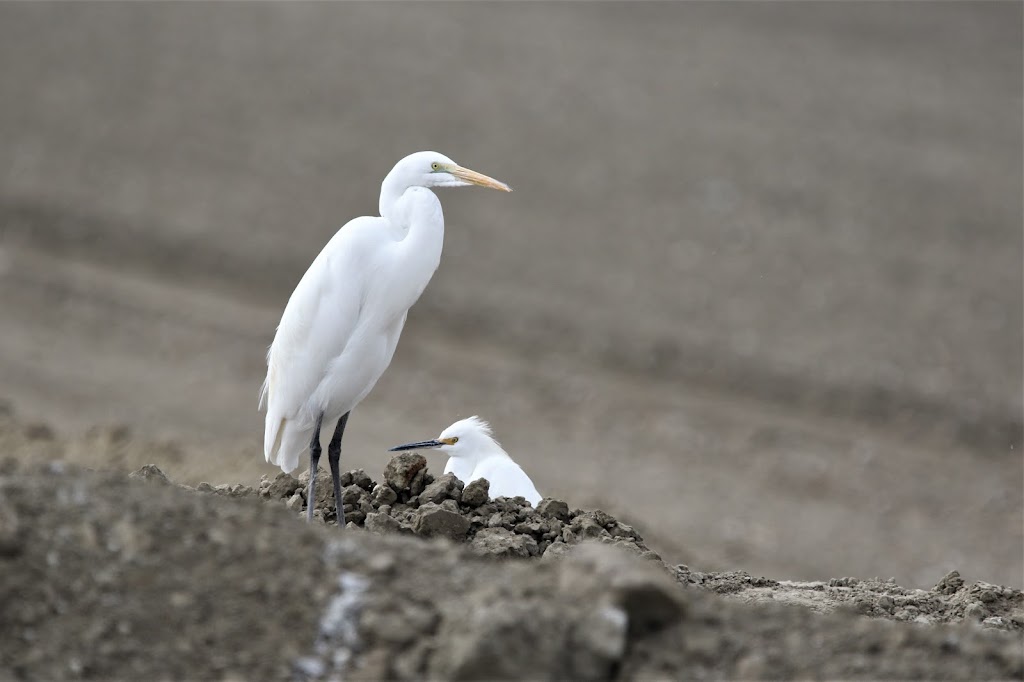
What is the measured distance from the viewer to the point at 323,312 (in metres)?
7.43

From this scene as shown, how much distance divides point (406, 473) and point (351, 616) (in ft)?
9.93

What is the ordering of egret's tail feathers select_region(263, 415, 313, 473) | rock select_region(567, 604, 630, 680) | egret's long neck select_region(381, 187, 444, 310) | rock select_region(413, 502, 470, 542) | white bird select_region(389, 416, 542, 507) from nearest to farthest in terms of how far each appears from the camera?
rock select_region(567, 604, 630, 680) < rock select_region(413, 502, 470, 542) < egret's long neck select_region(381, 187, 444, 310) < egret's tail feathers select_region(263, 415, 313, 473) < white bird select_region(389, 416, 542, 507)

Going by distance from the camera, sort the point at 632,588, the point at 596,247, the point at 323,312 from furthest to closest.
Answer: the point at 596,247
the point at 323,312
the point at 632,588

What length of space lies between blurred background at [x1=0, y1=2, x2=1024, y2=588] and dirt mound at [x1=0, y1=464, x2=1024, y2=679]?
6.55 meters

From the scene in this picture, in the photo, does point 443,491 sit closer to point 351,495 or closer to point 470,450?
point 351,495

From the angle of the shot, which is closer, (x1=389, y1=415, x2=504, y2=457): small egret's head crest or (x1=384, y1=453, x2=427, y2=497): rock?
(x1=384, y1=453, x2=427, y2=497): rock

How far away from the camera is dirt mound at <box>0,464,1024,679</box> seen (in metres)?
4.58

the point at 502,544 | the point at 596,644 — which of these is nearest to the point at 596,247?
the point at 502,544

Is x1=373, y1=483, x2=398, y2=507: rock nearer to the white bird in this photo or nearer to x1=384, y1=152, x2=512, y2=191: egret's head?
the white bird

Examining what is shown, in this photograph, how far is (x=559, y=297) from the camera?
1991 cm

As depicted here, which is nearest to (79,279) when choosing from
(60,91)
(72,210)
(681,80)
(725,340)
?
(72,210)

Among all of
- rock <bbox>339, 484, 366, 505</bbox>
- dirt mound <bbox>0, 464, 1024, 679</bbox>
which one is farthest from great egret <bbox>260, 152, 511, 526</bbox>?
dirt mound <bbox>0, 464, 1024, 679</bbox>

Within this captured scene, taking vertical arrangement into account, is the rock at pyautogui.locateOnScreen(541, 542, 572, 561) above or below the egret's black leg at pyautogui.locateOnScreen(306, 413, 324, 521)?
below

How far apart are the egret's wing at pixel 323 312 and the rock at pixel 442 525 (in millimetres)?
1145
